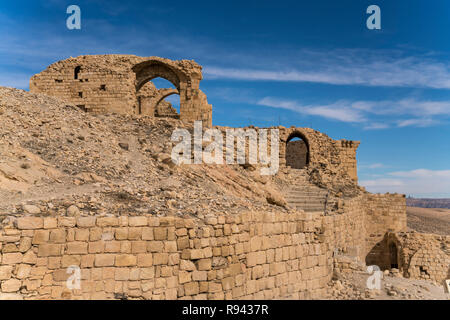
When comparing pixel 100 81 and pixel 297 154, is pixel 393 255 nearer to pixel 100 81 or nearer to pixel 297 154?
pixel 297 154

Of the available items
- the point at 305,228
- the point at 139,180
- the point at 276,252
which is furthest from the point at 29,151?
the point at 305,228

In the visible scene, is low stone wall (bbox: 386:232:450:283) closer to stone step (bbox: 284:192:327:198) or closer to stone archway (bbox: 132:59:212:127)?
stone step (bbox: 284:192:327:198)

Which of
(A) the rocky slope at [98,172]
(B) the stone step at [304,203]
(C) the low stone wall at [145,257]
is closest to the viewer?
(C) the low stone wall at [145,257]

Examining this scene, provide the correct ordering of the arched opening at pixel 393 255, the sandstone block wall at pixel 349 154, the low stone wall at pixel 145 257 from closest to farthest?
the low stone wall at pixel 145 257 → the arched opening at pixel 393 255 → the sandstone block wall at pixel 349 154

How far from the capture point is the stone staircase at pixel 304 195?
631 inches

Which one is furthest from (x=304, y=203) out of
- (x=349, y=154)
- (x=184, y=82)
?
(x=184, y=82)

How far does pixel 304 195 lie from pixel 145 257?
495 inches

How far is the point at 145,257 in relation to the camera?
6.45m

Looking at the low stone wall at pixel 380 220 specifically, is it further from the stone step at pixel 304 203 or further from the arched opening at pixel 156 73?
the arched opening at pixel 156 73

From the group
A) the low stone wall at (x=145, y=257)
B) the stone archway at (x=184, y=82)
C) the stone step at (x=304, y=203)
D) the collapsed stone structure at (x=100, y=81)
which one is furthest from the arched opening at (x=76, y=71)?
the low stone wall at (x=145, y=257)

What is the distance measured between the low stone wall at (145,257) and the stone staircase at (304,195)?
7.63 metres

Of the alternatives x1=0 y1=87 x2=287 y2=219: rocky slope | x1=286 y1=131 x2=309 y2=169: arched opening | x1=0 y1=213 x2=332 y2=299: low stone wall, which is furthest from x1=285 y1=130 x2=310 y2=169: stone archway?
x1=0 y1=213 x2=332 y2=299: low stone wall

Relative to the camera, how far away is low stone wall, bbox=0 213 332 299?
19.0 ft
